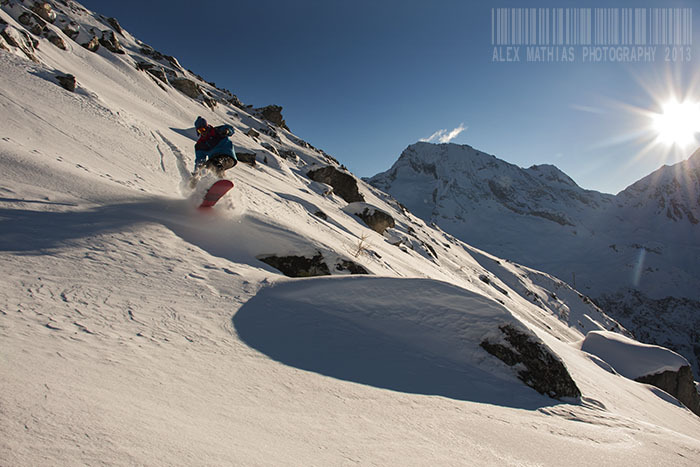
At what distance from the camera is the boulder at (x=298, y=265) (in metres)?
5.53

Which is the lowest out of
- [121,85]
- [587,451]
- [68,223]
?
[68,223]

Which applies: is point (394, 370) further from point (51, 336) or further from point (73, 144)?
point (73, 144)

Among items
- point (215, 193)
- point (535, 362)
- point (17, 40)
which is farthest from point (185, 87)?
point (535, 362)

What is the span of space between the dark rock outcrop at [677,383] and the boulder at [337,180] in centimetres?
1918

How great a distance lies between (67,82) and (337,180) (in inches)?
632

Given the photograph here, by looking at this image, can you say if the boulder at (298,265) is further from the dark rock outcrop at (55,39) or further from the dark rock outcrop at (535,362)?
the dark rock outcrop at (55,39)

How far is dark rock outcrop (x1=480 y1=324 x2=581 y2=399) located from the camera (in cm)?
356

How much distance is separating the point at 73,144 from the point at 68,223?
472 centimetres

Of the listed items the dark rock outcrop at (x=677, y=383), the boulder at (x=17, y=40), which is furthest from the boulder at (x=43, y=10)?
the dark rock outcrop at (x=677, y=383)

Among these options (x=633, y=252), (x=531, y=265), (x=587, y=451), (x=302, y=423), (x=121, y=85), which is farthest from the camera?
(x=633, y=252)

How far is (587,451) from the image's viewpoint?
2.39 metres

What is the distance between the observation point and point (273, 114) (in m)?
52.0

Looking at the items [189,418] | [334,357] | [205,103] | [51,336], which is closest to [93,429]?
[189,418]

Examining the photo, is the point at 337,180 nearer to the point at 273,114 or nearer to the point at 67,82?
the point at 67,82
